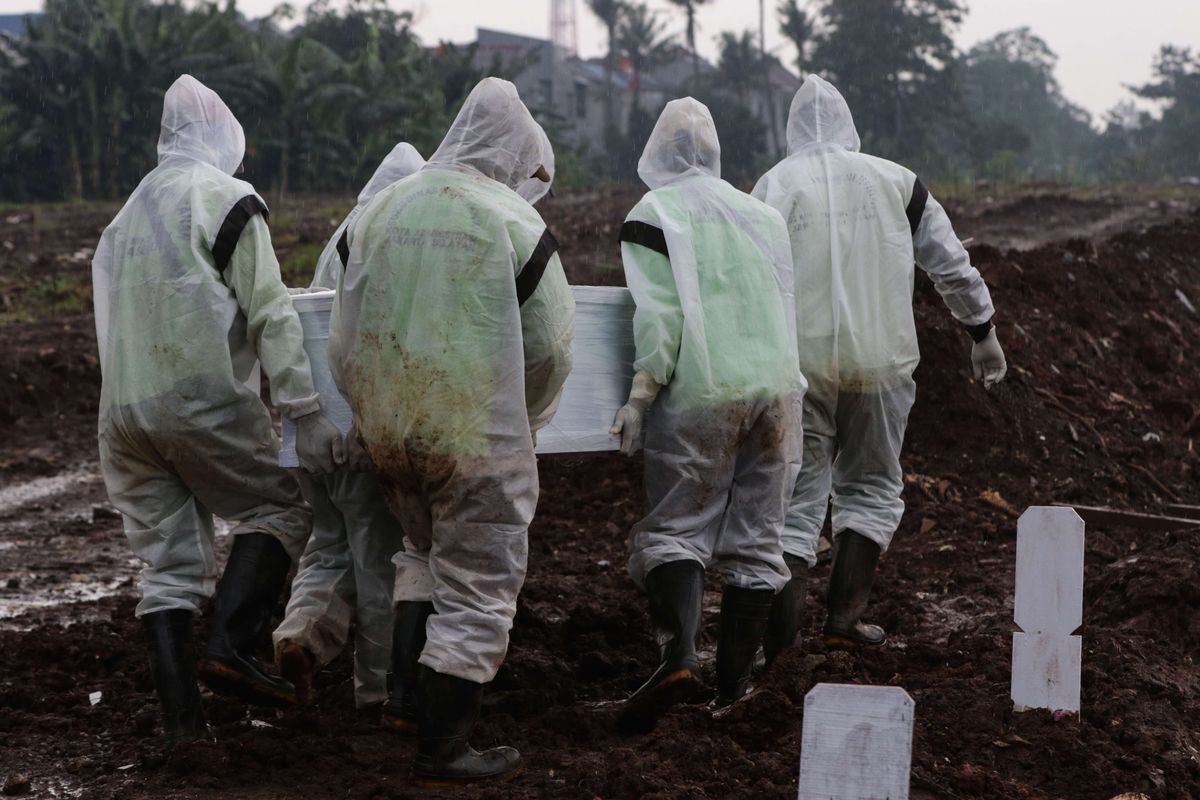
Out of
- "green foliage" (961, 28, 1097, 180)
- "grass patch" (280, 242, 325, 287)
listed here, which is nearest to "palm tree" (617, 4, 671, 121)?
"green foliage" (961, 28, 1097, 180)

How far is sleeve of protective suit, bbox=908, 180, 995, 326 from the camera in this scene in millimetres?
5473

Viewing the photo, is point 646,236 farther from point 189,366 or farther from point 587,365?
point 189,366

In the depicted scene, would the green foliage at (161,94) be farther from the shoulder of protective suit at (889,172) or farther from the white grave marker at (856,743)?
the white grave marker at (856,743)

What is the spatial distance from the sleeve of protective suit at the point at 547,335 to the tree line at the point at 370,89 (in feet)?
71.9

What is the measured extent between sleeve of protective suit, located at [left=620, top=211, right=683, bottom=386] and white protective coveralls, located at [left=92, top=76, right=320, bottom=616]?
107cm

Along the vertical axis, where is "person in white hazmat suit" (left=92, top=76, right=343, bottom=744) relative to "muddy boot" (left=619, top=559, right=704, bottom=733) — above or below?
above

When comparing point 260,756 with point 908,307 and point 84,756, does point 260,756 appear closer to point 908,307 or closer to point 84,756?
point 84,756

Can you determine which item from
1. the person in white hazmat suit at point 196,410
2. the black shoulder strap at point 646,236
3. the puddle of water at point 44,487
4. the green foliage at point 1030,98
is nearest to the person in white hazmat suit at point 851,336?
the black shoulder strap at point 646,236

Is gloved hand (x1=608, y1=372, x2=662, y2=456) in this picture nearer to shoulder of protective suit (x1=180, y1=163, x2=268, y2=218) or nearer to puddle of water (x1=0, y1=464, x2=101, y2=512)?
shoulder of protective suit (x1=180, y1=163, x2=268, y2=218)

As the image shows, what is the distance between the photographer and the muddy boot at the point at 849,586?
5387mm

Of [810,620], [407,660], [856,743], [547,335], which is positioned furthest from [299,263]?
[856,743]

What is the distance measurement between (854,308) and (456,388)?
1.99m

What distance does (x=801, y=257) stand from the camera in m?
5.39

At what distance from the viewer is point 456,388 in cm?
387
